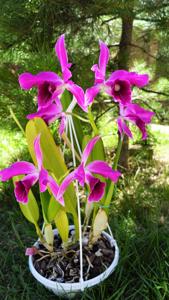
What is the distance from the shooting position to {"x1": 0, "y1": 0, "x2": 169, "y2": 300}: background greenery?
1.21 meters

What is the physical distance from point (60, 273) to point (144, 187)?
86cm

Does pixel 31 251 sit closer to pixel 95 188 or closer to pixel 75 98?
pixel 95 188

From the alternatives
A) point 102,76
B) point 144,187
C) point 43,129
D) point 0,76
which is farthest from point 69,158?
point 102,76

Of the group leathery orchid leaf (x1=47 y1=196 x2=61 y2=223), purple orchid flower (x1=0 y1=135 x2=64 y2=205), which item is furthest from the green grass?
purple orchid flower (x1=0 y1=135 x2=64 y2=205)

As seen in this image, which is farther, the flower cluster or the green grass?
the green grass

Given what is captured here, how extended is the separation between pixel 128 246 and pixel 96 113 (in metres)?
0.91

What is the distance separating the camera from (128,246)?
129 cm

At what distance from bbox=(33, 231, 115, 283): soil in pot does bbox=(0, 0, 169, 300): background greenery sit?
0.19 ft

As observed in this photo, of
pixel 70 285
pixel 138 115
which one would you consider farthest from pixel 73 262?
pixel 138 115

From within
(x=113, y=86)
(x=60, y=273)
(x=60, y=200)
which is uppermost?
(x=113, y=86)

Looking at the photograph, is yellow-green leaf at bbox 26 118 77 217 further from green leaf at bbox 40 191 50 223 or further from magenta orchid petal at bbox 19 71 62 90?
magenta orchid petal at bbox 19 71 62 90

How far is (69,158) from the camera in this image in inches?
83.6

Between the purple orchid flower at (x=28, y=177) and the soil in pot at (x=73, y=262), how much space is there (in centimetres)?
27

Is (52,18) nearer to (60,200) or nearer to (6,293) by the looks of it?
(60,200)
